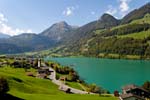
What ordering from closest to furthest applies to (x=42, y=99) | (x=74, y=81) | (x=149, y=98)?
(x=42, y=99)
(x=149, y=98)
(x=74, y=81)

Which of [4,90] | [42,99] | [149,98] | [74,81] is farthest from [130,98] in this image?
[74,81]

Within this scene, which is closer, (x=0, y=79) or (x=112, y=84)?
(x=0, y=79)

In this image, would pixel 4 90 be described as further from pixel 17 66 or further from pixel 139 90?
pixel 17 66

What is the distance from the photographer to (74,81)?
14950 cm

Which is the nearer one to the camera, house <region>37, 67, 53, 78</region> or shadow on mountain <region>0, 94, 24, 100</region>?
shadow on mountain <region>0, 94, 24, 100</region>

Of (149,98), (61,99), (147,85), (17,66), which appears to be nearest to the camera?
(61,99)

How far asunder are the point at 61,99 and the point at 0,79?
55.1 ft

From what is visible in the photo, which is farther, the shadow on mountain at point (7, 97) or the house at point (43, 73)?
the house at point (43, 73)

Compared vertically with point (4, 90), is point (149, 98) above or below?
below

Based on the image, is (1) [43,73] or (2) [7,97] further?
(1) [43,73]

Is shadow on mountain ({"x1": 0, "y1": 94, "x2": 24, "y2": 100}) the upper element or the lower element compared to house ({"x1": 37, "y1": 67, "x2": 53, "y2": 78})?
lower

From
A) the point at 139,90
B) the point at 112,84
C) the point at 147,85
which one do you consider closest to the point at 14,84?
the point at 139,90

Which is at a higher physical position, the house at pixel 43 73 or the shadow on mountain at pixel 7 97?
the house at pixel 43 73

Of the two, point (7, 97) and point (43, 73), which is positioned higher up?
point (43, 73)
